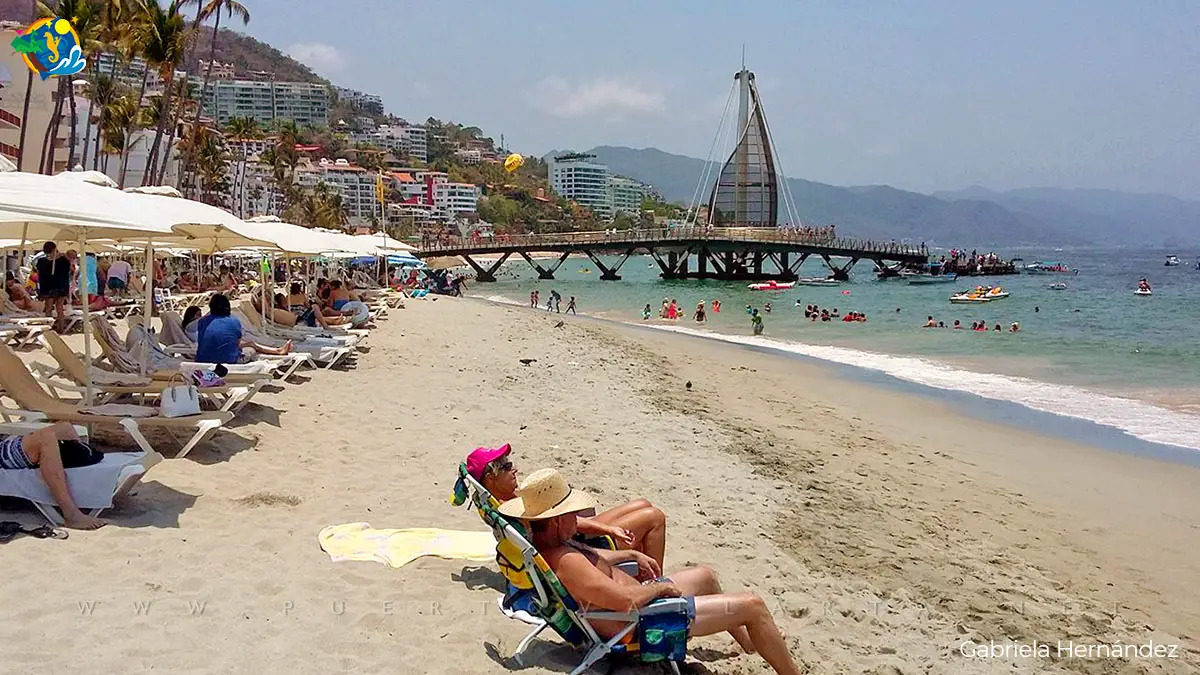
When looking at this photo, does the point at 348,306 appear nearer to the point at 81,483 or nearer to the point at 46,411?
the point at 46,411

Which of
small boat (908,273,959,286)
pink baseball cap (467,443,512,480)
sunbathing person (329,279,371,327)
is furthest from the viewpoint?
small boat (908,273,959,286)

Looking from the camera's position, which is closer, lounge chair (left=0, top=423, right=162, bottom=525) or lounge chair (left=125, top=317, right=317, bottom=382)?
lounge chair (left=0, top=423, right=162, bottom=525)

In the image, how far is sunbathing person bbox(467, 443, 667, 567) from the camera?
3.64m

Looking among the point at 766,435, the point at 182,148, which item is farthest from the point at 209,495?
the point at 182,148

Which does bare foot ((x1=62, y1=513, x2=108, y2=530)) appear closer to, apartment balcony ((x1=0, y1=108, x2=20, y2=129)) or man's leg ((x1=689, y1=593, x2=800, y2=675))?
man's leg ((x1=689, y1=593, x2=800, y2=675))

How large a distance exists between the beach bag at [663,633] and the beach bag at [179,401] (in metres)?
3.85

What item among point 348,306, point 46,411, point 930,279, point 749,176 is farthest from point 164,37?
point 749,176

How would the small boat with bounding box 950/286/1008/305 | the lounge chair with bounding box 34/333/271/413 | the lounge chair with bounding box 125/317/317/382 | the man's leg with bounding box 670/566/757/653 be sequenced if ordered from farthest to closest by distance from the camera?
the small boat with bounding box 950/286/1008/305 → the lounge chair with bounding box 125/317/317/382 → the lounge chair with bounding box 34/333/271/413 → the man's leg with bounding box 670/566/757/653

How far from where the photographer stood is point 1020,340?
23547mm

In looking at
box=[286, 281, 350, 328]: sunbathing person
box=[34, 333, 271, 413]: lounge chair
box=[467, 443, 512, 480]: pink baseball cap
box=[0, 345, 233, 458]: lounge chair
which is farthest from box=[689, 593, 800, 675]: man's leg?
box=[286, 281, 350, 328]: sunbathing person

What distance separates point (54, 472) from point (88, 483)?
165 mm

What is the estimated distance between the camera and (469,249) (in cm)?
5944

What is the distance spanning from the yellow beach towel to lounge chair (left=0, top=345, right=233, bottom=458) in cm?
151

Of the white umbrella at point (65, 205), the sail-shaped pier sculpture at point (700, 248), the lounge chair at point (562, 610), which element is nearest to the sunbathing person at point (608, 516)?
the lounge chair at point (562, 610)
